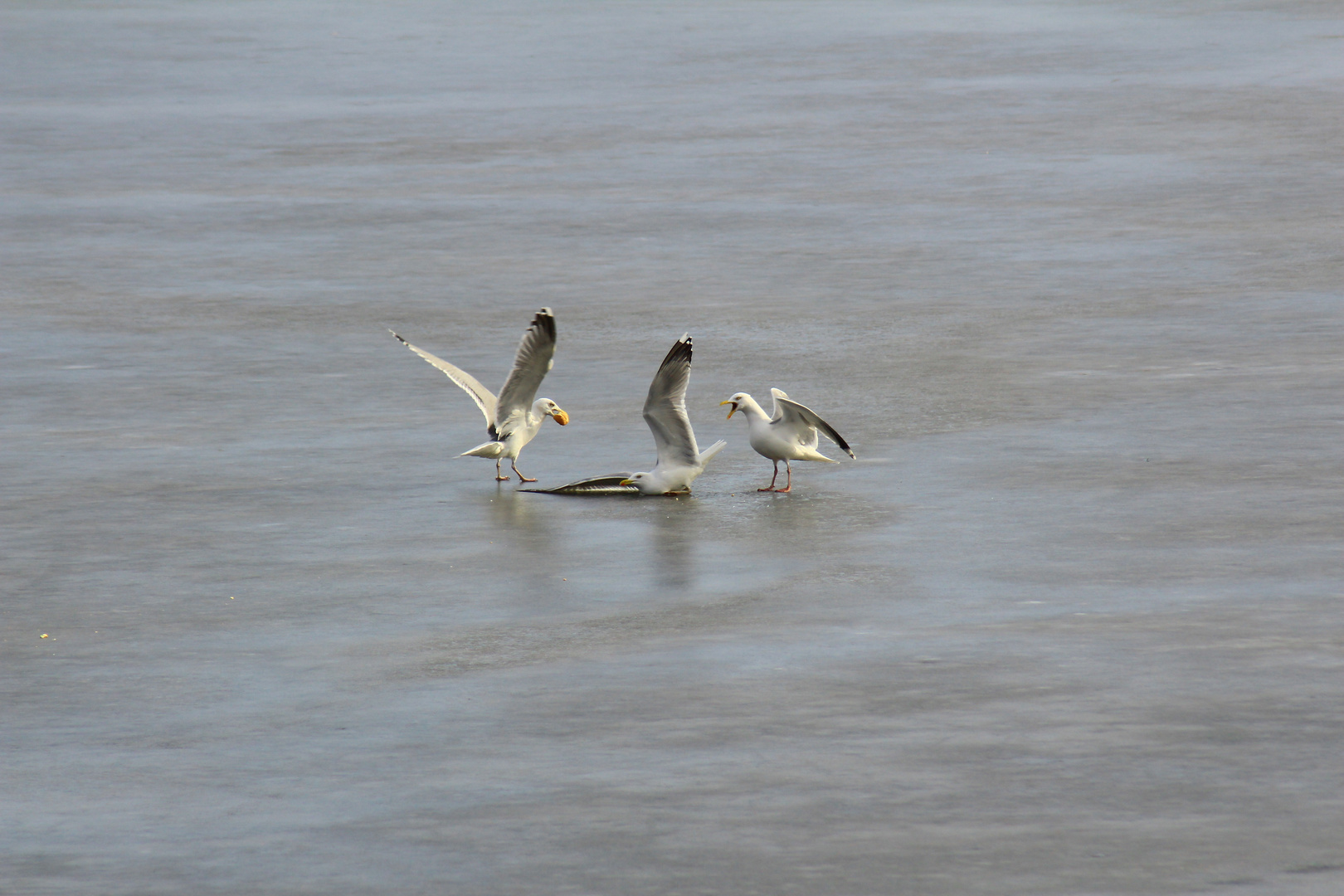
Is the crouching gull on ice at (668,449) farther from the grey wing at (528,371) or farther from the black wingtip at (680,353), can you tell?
the grey wing at (528,371)

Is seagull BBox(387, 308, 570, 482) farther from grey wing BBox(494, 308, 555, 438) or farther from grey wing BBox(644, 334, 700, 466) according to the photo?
grey wing BBox(644, 334, 700, 466)

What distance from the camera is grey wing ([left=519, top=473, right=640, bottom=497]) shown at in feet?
33.7

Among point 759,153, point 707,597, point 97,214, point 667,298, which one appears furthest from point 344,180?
point 707,597

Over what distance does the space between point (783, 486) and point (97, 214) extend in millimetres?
10266

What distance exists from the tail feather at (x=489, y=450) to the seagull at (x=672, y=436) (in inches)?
28.9

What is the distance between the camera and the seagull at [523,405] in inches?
422

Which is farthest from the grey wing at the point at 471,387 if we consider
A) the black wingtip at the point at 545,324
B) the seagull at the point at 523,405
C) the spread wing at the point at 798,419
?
the spread wing at the point at 798,419

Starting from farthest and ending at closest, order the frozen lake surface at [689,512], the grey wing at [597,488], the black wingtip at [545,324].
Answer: the black wingtip at [545,324] → the grey wing at [597,488] → the frozen lake surface at [689,512]

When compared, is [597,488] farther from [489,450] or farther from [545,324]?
[545,324]

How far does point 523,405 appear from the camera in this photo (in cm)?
1090

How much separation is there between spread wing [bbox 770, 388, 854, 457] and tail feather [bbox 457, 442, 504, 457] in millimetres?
1347

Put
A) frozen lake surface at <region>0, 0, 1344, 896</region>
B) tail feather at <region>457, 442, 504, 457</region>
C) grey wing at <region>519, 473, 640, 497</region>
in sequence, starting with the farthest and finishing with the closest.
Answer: tail feather at <region>457, 442, 504, 457</region>, grey wing at <region>519, 473, 640, 497</region>, frozen lake surface at <region>0, 0, 1344, 896</region>

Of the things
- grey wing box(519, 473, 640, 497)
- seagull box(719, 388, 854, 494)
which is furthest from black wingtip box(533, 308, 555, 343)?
seagull box(719, 388, 854, 494)

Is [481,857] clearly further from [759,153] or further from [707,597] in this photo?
[759,153]
